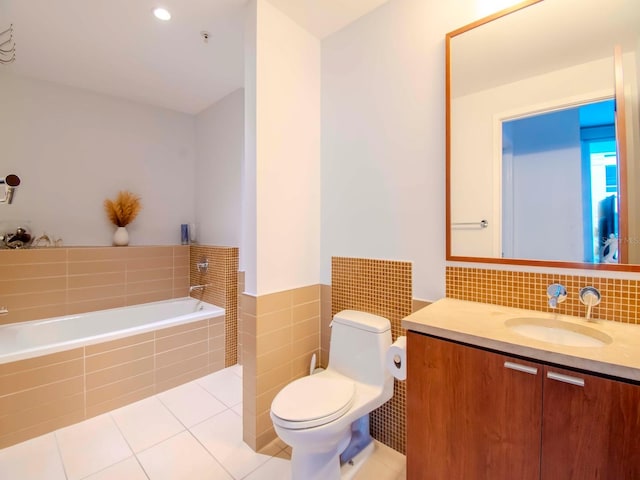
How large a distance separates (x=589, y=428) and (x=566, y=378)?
14cm

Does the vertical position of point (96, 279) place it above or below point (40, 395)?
above

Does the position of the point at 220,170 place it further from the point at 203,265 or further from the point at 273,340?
the point at 273,340

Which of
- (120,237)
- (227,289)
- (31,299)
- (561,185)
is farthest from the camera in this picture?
(120,237)

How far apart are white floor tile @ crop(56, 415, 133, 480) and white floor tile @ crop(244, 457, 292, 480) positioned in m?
0.79

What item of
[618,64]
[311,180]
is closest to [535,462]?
[618,64]

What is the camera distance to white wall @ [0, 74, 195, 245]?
7.99 ft

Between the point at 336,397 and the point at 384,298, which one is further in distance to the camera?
the point at 384,298

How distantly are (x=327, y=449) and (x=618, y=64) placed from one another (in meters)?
2.06

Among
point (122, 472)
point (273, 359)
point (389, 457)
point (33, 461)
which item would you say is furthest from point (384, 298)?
point (33, 461)

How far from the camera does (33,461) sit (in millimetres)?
1550

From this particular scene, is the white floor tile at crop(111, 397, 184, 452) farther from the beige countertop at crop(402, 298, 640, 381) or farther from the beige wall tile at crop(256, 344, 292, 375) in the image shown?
the beige countertop at crop(402, 298, 640, 381)

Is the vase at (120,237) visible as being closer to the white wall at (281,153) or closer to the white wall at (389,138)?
the white wall at (281,153)

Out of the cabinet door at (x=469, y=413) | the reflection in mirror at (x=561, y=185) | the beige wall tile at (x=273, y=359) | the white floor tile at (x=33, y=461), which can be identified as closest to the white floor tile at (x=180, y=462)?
the white floor tile at (x=33, y=461)

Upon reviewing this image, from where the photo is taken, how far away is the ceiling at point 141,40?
169cm
